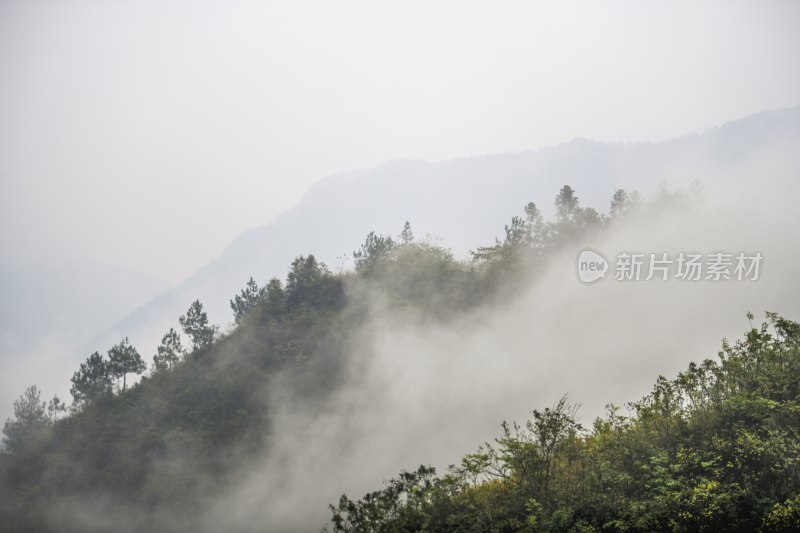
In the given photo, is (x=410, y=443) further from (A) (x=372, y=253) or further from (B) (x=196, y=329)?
(B) (x=196, y=329)

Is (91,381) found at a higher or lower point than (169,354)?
higher

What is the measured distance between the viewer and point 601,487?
1222 centimetres

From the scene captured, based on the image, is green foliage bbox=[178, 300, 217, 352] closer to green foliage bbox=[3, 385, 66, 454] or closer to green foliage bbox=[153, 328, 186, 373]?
green foliage bbox=[153, 328, 186, 373]

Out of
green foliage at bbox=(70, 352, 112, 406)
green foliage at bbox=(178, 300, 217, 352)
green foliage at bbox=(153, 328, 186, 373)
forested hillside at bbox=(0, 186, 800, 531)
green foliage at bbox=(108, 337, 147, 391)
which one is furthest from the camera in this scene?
green foliage at bbox=(108, 337, 147, 391)

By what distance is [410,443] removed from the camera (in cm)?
3894

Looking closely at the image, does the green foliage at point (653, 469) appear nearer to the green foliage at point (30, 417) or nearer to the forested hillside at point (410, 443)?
the forested hillside at point (410, 443)

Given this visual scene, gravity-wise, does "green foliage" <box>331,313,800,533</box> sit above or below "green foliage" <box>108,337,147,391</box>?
below

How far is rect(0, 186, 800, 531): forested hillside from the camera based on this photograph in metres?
11.3

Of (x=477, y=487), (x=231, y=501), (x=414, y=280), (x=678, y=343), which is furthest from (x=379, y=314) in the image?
(x=477, y=487)

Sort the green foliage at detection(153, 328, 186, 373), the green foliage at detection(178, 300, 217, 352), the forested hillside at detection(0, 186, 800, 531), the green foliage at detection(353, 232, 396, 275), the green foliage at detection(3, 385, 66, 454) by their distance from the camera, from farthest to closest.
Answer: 1. the green foliage at detection(3, 385, 66, 454)
2. the green foliage at detection(178, 300, 217, 352)
3. the green foliage at detection(353, 232, 396, 275)
4. the green foliage at detection(153, 328, 186, 373)
5. the forested hillside at detection(0, 186, 800, 531)

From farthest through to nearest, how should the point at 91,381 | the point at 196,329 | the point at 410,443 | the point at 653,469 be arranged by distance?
the point at 91,381 < the point at 196,329 < the point at 410,443 < the point at 653,469

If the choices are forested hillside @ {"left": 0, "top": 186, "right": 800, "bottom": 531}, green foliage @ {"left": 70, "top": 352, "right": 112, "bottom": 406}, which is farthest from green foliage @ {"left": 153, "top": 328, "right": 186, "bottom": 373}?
green foliage @ {"left": 70, "top": 352, "right": 112, "bottom": 406}

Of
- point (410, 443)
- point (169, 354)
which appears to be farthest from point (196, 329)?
point (410, 443)

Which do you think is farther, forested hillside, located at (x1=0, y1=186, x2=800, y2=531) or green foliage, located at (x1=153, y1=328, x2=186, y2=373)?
green foliage, located at (x1=153, y1=328, x2=186, y2=373)
